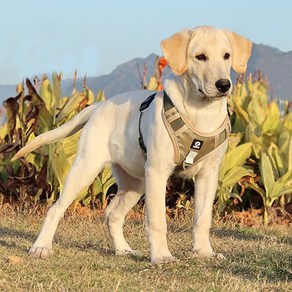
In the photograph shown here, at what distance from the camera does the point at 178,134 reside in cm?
524

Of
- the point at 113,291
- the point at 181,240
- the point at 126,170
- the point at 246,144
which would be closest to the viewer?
the point at 113,291

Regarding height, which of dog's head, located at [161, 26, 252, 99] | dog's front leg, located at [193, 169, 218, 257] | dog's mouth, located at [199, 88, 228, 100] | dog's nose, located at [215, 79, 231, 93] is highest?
dog's head, located at [161, 26, 252, 99]

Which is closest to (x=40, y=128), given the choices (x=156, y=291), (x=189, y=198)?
(x=189, y=198)

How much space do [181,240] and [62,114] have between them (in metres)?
2.58

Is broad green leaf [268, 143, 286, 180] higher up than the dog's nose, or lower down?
lower down

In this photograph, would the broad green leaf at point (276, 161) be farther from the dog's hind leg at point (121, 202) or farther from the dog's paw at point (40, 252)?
the dog's paw at point (40, 252)

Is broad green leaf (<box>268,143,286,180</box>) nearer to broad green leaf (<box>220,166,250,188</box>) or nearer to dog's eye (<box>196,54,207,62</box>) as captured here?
broad green leaf (<box>220,166,250,188</box>)

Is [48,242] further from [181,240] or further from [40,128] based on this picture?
[40,128]

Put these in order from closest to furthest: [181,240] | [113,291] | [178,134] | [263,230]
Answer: [113,291]
[178,134]
[181,240]
[263,230]

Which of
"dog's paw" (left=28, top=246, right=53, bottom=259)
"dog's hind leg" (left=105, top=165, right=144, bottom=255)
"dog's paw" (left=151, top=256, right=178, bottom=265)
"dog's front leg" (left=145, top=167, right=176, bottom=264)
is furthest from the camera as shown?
"dog's hind leg" (left=105, top=165, right=144, bottom=255)

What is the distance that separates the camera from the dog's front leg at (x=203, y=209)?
549cm

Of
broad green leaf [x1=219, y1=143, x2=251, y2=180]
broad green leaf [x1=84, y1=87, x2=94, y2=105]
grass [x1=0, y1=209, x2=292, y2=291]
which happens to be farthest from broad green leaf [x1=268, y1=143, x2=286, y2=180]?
broad green leaf [x1=84, y1=87, x2=94, y2=105]

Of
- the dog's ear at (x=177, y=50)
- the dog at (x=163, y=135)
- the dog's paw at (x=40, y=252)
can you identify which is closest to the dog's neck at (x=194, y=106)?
the dog at (x=163, y=135)

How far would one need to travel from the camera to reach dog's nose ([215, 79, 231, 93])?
494 cm
